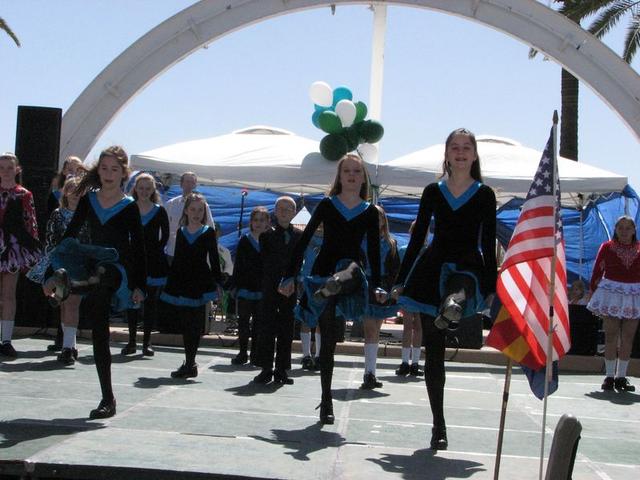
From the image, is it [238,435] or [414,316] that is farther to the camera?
[414,316]

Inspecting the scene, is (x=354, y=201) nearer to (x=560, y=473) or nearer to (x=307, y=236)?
(x=307, y=236)

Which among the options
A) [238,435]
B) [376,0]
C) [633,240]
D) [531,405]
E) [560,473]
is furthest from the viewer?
[376,0]

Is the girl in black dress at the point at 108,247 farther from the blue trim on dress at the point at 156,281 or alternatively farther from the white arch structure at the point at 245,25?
the white arch structure at the point at 245,25

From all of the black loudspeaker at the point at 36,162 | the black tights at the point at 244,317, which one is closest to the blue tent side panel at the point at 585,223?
the black tights at the point at 244,317

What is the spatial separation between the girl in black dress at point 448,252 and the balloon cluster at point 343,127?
9.27 metres

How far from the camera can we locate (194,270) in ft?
34.5

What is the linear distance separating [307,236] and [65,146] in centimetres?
985

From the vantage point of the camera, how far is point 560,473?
4.39 meters

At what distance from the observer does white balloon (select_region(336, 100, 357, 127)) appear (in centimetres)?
1666

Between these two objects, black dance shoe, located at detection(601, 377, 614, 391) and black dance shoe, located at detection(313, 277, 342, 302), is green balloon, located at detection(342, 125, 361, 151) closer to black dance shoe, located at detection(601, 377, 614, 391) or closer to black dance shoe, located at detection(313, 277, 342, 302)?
black dance shoe, located at detection(601, 377, 614, 391)

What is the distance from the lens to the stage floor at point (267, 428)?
17.9ft

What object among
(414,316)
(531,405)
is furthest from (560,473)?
(414,316)

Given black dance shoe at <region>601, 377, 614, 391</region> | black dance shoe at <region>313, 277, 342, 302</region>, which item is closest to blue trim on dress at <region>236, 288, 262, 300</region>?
black dance shoe at <region>601, 377, 614, 391</region>

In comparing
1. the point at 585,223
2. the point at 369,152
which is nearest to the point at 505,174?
the point at 369,152
